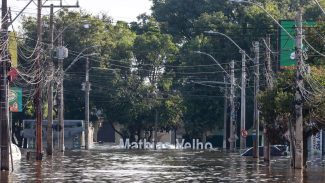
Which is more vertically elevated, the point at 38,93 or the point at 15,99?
the point at 38,93

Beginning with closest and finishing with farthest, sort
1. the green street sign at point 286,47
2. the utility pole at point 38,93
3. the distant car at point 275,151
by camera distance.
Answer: the utility pole at point 38,93 < the green street sign at point 286,47 < the distant car at point 275,151

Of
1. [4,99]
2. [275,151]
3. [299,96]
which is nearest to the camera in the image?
[4,99]

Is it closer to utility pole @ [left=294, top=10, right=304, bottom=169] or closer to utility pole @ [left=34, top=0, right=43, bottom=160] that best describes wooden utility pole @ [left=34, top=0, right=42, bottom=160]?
utility pole @ [left=34, top=0, right=43, bottom=160]

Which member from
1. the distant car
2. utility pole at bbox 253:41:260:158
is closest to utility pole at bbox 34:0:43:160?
utility pole at bbox 253:41:260:158

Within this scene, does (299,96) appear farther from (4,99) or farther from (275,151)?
(275,151)

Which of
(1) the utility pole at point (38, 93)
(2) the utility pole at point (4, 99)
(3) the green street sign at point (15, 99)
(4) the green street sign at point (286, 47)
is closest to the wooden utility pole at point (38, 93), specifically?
(1) the utility pole at point (38, 93)

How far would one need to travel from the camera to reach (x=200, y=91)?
99.5m

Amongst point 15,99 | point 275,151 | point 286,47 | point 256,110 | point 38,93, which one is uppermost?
point 286,47

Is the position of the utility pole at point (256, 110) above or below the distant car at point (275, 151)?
above

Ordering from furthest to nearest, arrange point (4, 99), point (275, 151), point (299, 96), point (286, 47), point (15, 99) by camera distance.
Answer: point (15, 99)
point (275, 151)
point (286, 47)
point (299, 96)
point (4, 99)

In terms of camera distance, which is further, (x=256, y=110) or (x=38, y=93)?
(x=256, y=110)

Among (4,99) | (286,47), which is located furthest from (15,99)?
(4,99)

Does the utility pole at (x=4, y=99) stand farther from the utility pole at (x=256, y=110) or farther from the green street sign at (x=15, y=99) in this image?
the green street sign at (x=15, y=99)

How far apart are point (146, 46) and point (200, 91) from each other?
7.90 m
